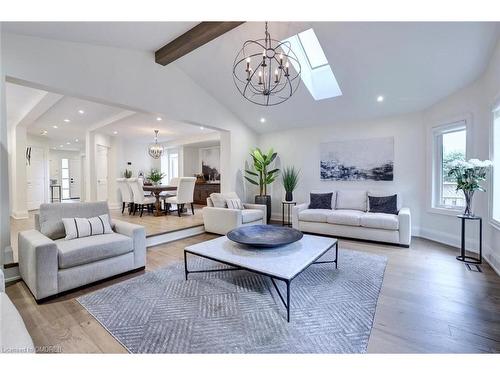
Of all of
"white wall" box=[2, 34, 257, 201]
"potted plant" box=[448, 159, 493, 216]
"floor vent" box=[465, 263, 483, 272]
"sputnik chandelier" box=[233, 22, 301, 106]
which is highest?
"sputnik chandelier" box=[233, 22, 301, 106]

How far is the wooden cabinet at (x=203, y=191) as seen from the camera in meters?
7.95

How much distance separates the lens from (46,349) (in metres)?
1.55

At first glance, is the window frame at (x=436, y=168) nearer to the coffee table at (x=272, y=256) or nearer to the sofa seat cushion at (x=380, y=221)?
the sofa seat cushion at (x=380, y=221)

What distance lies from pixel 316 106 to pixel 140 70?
131 inches

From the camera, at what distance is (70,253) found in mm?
2219

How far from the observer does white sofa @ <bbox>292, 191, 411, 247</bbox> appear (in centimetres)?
375

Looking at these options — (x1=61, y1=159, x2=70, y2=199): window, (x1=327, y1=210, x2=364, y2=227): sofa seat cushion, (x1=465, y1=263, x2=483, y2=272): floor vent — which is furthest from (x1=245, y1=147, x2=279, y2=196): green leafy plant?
(x1=61, y1=159, x2=70, y2=199): window

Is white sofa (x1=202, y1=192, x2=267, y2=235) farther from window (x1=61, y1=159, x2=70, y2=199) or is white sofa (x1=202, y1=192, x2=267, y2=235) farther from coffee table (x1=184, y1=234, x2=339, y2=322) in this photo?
window (x1=61, y1=159, x2=70, y2=199)

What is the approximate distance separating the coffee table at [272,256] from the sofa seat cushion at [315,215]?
1648 mm

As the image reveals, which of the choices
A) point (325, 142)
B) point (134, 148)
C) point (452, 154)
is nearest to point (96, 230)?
point (325, 142)

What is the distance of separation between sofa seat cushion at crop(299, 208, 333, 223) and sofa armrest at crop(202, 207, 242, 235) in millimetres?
1297

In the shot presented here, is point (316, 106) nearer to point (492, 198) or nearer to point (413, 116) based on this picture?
point (413, 116)

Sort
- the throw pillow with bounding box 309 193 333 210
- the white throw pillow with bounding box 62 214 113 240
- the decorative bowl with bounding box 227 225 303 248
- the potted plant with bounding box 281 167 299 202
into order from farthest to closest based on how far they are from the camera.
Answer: the potted plant with bounding box 281 167 299 202 → the throw pillow with bounding box 309 193 333 210 → the white throw pillow with bounding box 62 214 113 240 → the decorative bowl with bounding box 227 225 303 248

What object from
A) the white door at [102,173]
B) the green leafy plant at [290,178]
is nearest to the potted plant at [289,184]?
the green leafy plant at [290,178]
